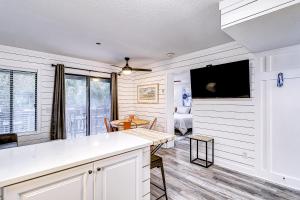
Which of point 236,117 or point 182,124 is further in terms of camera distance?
point 182,124

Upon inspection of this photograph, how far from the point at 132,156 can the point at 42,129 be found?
10.5 ft

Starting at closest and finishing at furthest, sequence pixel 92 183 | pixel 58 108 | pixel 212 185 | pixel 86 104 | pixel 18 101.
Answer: pixel 92 183 → pixel 212 185 → pixel 18 101 → pixel 58 108 → pixel 86 104

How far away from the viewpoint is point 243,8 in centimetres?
174

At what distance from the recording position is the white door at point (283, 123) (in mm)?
2564

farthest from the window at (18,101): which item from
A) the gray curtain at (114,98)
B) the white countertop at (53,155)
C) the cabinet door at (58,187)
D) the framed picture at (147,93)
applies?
the cabinet door at (58,187)

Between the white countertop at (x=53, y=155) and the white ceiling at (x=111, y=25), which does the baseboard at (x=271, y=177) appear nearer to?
the white countertop at (x=53, y=155)

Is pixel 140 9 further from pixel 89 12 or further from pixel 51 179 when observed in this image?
pixel 51 179

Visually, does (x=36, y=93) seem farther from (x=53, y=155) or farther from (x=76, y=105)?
(x=53, y=155)

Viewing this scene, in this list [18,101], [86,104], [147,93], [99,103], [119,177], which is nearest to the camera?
[119,177]

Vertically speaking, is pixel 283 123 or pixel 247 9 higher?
pixel 247 9

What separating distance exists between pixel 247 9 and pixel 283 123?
2.08 metres

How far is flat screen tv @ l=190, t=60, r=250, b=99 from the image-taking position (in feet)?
9.75

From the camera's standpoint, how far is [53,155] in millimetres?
1306

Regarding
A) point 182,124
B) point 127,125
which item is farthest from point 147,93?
point 182,124
